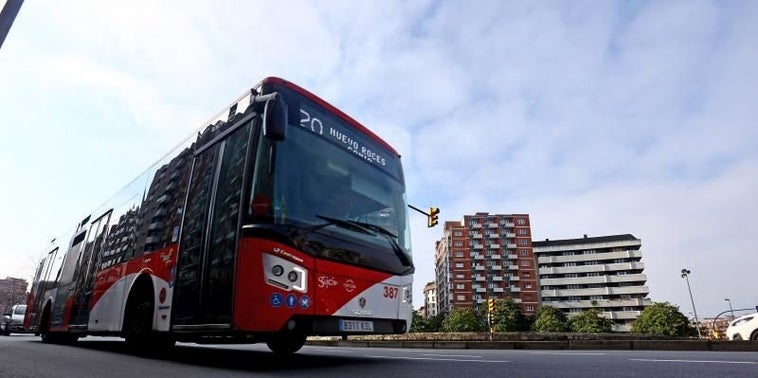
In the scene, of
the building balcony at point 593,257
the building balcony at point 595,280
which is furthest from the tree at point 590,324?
the building balcony at point 593,257

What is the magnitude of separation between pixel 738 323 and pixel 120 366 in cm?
1294

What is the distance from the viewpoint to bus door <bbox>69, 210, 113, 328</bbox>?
872 centimetres

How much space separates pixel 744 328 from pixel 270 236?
11562 millimetres

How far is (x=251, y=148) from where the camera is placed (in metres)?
4.95

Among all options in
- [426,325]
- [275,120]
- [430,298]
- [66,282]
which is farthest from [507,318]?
[275,120]

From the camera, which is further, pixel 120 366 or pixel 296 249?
pixel 120 366

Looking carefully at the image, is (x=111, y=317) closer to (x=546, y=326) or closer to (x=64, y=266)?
(x=64, y=266)

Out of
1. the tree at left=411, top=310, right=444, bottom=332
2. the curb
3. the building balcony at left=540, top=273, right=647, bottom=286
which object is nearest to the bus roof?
the curb

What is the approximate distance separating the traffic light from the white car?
8.81m

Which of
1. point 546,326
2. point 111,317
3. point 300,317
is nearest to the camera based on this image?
point 300,317

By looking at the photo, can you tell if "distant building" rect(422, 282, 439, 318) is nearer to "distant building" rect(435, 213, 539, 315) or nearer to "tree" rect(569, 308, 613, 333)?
"distant building" rect(435, 213, 539, 315)

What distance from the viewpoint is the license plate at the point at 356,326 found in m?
4.89

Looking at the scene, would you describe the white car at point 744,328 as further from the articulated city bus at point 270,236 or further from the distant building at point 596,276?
the distant building at point 596,276

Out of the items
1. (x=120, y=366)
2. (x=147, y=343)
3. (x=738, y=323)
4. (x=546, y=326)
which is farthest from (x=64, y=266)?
(x=546, y=326)
